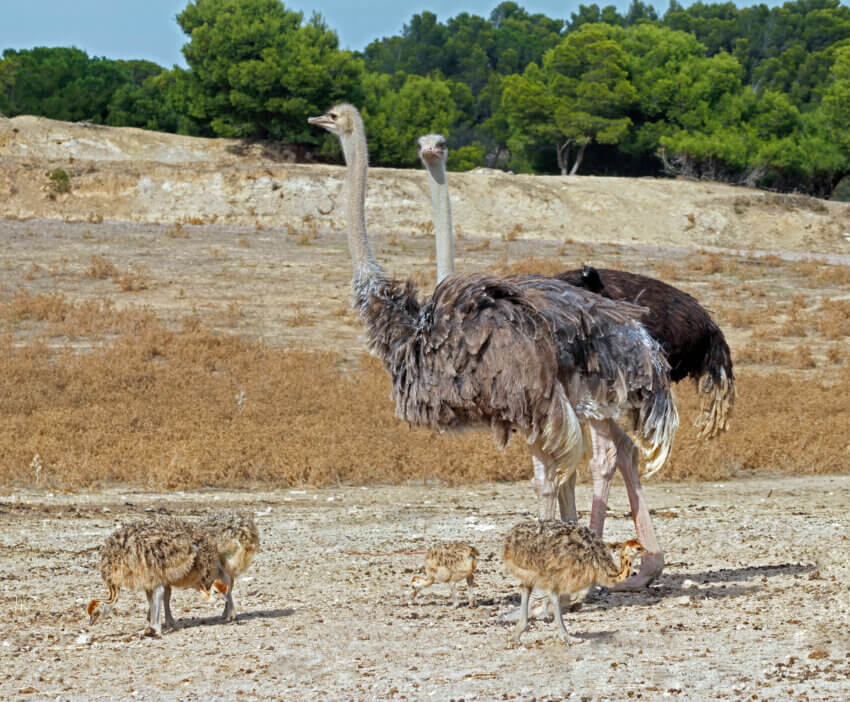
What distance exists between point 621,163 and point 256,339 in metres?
42.5

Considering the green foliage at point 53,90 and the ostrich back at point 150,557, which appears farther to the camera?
the green foliage at point 53,90

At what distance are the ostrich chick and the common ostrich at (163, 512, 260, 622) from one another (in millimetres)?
174

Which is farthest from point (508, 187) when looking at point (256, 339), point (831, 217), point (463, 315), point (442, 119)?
point (463, 315)

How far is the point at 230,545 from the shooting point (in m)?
6.04

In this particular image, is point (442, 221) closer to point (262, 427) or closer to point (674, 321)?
point (674, 321)

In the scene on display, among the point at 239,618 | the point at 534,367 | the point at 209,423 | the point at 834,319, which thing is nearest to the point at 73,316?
the point at 209,423

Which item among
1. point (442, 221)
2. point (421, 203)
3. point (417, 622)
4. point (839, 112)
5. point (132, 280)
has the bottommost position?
point (417, 622)

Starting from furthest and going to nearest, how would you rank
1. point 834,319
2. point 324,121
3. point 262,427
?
point 834,319, point 262,427, point 324,121

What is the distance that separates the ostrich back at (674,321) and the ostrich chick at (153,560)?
2.77m

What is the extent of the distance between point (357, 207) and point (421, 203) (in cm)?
3245

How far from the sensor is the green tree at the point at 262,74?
48406mm

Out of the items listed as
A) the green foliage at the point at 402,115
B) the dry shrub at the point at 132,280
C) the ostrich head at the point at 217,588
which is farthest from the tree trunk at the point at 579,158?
the ostrich head at the point at 217,588

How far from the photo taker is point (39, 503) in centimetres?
985

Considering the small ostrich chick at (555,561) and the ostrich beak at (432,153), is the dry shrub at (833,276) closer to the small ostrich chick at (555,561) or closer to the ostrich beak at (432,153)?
the ostrich beak at (432,153)
